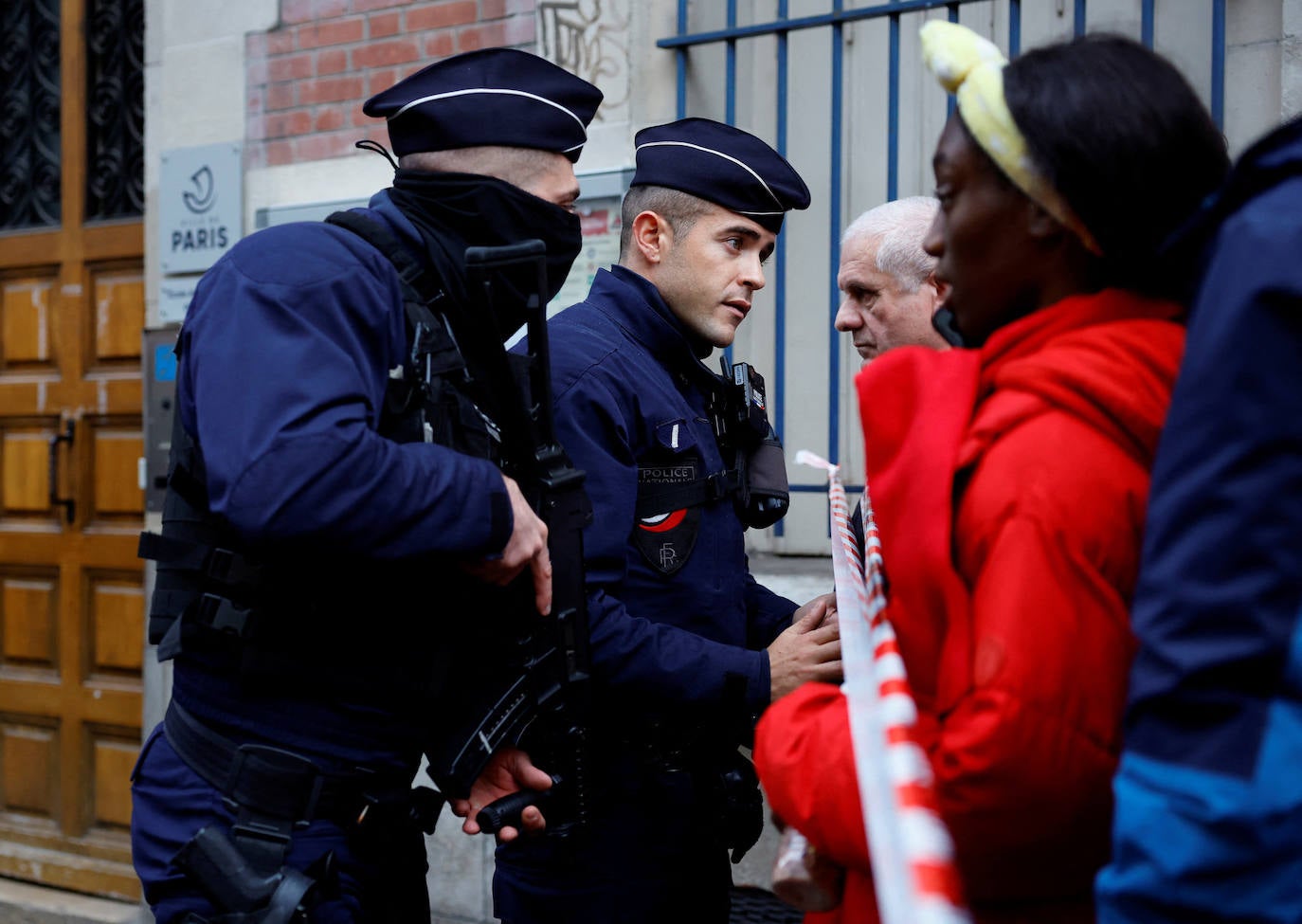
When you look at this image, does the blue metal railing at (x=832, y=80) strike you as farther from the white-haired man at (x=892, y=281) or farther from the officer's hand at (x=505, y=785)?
the officer's hand at (x=505, y=785)

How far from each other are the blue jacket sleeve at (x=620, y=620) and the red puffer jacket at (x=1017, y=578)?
0.87 meters

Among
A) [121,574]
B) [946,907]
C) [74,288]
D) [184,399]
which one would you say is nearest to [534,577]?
[184,399]

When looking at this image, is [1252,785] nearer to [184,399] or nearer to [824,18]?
[184,399]

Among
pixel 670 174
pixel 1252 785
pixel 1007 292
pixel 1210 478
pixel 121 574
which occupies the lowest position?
pixel 121 574

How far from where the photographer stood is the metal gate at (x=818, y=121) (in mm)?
3506

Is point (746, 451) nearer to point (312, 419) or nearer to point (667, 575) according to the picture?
point (667, 575)

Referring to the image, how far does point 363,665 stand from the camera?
1.74 meters

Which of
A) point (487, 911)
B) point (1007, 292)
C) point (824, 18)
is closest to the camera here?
point (1007, 292)

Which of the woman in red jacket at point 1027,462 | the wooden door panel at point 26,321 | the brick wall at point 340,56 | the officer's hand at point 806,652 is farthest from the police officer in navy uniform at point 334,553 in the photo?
the wooden door panel at point 26,321

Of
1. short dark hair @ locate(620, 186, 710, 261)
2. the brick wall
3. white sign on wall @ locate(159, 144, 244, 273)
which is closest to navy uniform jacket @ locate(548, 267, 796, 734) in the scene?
short dark hair @ locate(620, 186, 710, 261)

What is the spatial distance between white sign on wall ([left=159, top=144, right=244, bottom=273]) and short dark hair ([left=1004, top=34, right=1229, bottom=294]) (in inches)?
142

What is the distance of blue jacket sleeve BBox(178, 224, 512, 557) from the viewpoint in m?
1.52

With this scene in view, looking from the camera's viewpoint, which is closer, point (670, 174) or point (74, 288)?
point (670, 174)

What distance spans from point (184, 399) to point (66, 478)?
317 centimetres
